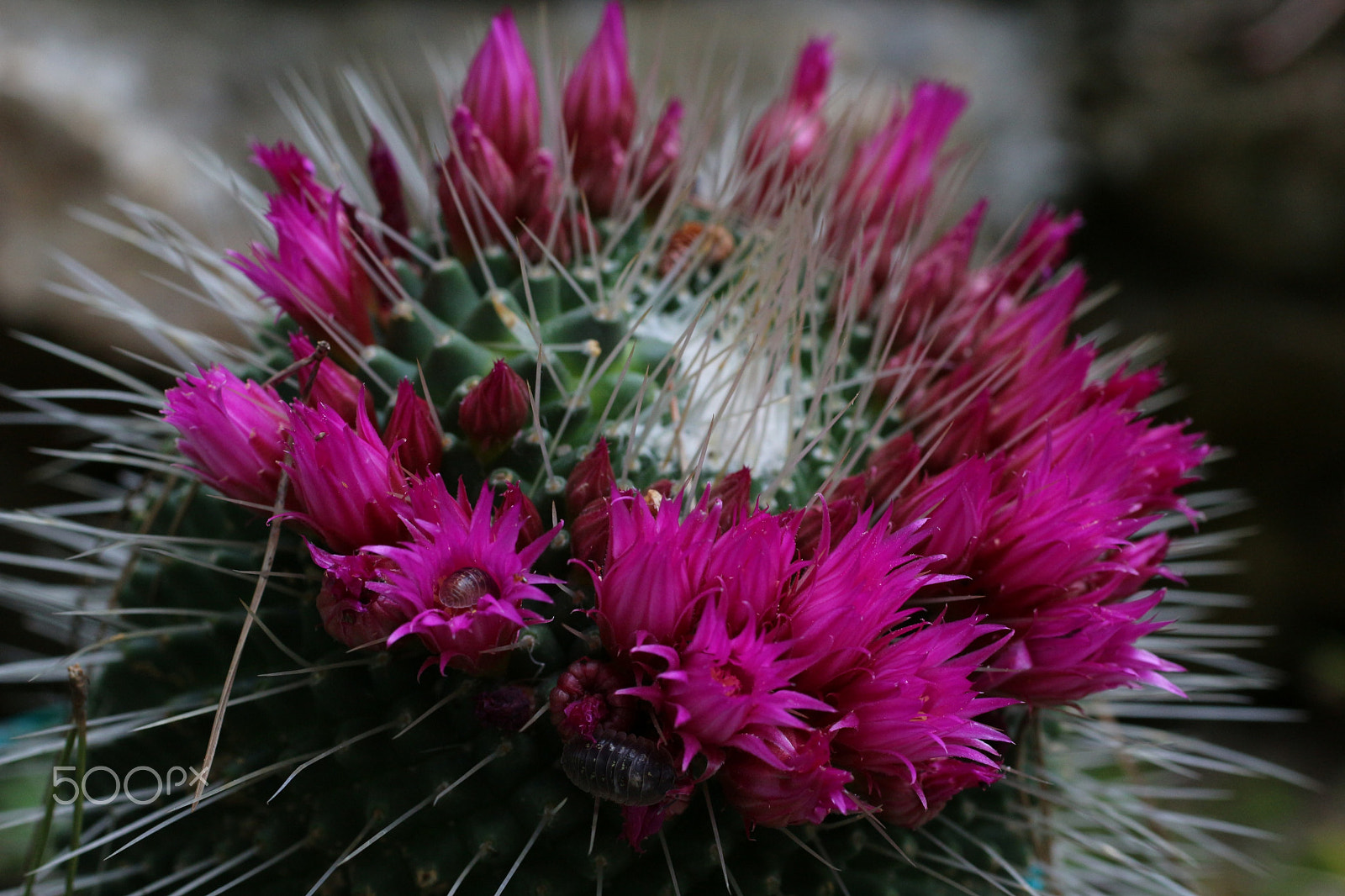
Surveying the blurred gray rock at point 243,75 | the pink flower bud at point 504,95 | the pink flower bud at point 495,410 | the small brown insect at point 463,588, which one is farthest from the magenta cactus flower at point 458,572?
the blurred gray rock at point 243,75

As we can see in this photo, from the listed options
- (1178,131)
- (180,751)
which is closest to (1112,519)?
(180,751)

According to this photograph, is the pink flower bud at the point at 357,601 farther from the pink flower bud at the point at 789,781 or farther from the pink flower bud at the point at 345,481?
the pink flower bud at the point at 789,781

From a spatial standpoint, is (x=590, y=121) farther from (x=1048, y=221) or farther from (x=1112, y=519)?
(x=1112, y=519)

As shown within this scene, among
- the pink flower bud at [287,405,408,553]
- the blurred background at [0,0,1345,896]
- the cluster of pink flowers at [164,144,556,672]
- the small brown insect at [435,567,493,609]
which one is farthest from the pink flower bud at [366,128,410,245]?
the blurred background at [0,0,1345,896]

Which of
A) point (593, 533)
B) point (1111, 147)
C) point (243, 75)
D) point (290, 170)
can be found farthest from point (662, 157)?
point (1111, 147)

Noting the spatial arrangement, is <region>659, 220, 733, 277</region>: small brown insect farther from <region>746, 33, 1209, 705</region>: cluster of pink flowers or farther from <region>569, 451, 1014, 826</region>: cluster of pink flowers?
<region>569, 451, 1014, 826</region>: cluster of pink flowers

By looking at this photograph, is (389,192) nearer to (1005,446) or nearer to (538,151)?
(538,151)
